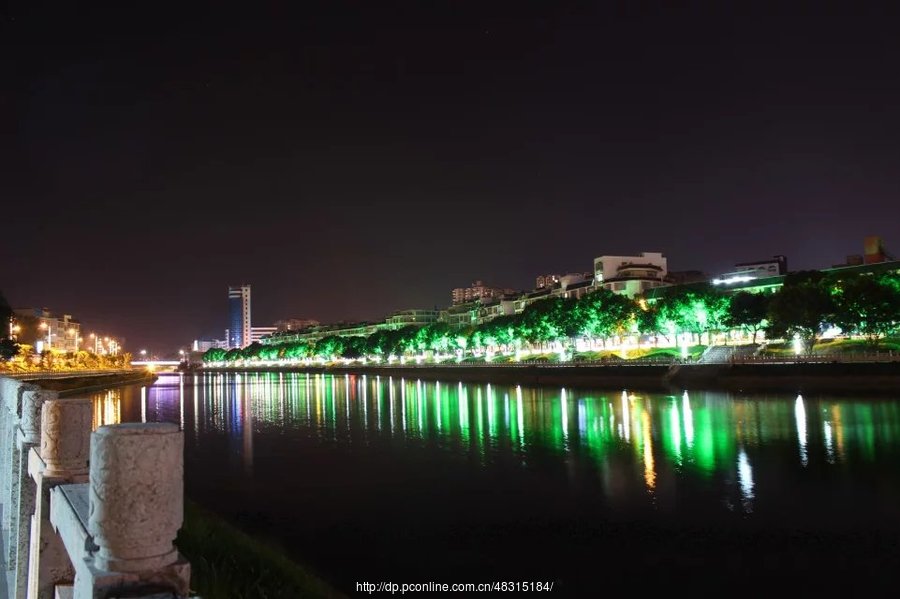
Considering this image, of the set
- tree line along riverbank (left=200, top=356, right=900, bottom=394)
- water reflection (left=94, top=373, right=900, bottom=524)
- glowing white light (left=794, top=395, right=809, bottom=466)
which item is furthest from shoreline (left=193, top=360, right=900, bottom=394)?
water reflection (left=94, top=373, right=900, bottom=524)

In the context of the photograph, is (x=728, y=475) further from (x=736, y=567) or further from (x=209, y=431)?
(x=209, y=431)

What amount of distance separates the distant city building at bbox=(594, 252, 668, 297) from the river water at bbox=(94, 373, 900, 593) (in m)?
85.5

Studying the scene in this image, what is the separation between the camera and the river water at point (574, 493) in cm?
1466

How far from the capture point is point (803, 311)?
66.8 m

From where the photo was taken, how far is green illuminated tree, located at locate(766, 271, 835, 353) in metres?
66.5

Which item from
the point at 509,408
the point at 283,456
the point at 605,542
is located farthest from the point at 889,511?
the point at 509,408

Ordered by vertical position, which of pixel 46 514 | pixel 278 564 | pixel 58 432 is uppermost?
pixel 58 432

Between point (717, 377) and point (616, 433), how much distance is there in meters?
33.6

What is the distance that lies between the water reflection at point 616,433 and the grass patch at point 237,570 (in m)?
11.0

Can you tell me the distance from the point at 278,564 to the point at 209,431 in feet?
106

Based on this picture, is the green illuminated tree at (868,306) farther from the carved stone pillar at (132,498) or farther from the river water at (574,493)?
the carved stone pillar at (132,498)

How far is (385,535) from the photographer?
55.3 ft

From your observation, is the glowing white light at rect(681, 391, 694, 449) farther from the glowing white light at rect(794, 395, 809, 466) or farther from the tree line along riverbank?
the tree line along riverbank

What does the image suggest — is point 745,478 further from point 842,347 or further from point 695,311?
point 695,311
